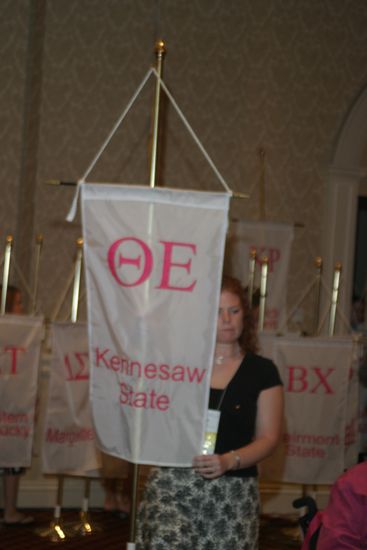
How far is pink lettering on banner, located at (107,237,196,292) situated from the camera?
2514 millimetres

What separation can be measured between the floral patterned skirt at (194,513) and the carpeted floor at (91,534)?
7.47 ft

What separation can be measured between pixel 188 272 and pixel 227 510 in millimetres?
665

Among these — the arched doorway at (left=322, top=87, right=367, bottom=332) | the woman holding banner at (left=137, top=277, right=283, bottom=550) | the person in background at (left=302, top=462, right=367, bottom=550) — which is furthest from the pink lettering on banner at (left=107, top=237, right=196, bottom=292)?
the arched doorway at (left=322, top=87, right=367, bottom=332)

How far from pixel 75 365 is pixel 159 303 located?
7.78 ft

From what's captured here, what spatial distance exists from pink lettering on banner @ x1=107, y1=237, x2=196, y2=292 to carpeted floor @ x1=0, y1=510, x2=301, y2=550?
2.63 metres

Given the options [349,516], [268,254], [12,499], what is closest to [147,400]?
[349,516]

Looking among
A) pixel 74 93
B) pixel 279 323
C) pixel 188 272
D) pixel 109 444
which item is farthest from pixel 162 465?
pixel 74 93

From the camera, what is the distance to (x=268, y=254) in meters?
6.52

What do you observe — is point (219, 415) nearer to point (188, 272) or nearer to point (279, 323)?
point (188, 272)

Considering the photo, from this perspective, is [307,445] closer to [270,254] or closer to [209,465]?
[270,254]

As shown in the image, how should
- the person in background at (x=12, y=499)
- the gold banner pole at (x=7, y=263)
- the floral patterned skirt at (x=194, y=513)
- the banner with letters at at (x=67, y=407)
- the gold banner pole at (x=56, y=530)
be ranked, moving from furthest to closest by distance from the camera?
the person in background at (x=12, y=499) → the gold banner pole at (x=56, y=530) → the banner with letters at at (x=67, y=407) → the gold banner pole at (x=7, y=263) → the floral patterned skirt at (x=194, y=513)

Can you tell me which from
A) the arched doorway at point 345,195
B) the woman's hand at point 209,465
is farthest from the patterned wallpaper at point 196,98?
the woman's hand at point 209,465

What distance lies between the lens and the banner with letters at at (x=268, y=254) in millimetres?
6473

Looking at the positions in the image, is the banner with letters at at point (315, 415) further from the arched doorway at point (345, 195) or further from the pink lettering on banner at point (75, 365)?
the arched doorway at point (345, 195)
